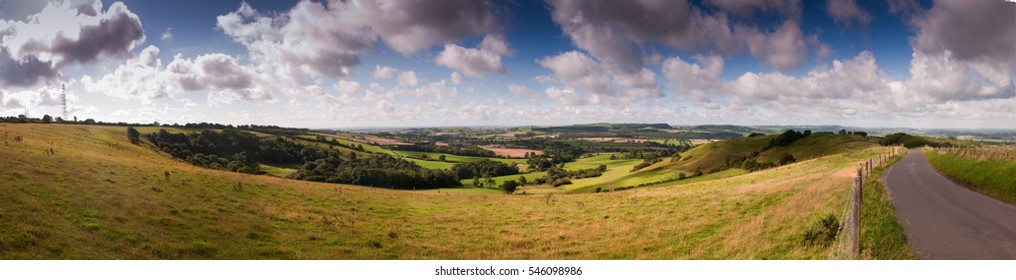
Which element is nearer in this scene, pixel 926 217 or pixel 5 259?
pixel 5 259

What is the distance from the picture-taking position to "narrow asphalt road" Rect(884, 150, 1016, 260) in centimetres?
1005

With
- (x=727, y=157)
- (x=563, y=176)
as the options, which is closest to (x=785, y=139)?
(x=727, y=157)

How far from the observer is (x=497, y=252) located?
15.8 meters

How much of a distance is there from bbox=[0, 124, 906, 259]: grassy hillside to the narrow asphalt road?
7.39 feet

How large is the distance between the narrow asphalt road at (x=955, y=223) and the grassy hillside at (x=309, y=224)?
7.39 feet

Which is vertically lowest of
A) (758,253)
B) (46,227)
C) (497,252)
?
(497,252)

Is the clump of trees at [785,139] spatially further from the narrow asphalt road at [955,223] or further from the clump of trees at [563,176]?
the narrow asphalt road at [955,223]

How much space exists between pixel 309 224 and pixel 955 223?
2494 centimetres

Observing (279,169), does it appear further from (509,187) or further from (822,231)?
(822,231)

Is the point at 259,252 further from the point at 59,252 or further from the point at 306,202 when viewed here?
the point at 306,202

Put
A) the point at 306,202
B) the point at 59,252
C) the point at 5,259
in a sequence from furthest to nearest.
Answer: the point at 306,202
the point at 59,252
the point at 5,259

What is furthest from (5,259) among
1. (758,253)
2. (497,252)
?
(758,253)

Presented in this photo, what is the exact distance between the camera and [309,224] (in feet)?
59.0

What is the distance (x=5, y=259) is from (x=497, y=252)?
1421 cm
